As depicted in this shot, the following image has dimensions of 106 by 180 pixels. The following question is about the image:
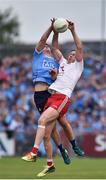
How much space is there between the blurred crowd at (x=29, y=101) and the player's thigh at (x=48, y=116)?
32.0ft

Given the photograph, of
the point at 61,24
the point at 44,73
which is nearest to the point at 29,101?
the point at 44,73

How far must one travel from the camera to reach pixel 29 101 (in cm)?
2778

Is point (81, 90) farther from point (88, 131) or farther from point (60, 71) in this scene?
point (60, 71)

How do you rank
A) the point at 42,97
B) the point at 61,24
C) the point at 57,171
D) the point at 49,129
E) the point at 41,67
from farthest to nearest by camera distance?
the point at 57,171 → the point at 42,97 → the point at 41,67 → the point at 49,129 → the point at 61,24

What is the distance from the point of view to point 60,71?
16.2 m

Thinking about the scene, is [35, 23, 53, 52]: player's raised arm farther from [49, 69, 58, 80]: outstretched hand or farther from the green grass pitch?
the green grass pitch

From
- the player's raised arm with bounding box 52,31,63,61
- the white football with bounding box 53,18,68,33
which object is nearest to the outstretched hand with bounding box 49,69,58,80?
the player's raised arm with bounding box 52,31,63,61

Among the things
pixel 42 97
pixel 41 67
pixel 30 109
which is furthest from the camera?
pixel 30 109

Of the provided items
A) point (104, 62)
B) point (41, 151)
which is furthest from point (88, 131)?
point (104, 62)

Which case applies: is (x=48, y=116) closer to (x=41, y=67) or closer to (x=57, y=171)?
(x=41, y=67)

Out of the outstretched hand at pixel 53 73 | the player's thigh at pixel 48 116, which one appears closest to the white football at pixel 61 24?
the outstretched hand at pixel 53 73

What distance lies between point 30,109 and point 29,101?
33 centimetres

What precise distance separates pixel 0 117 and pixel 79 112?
2918 mm

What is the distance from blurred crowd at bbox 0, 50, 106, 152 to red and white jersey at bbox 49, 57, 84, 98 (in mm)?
9569
